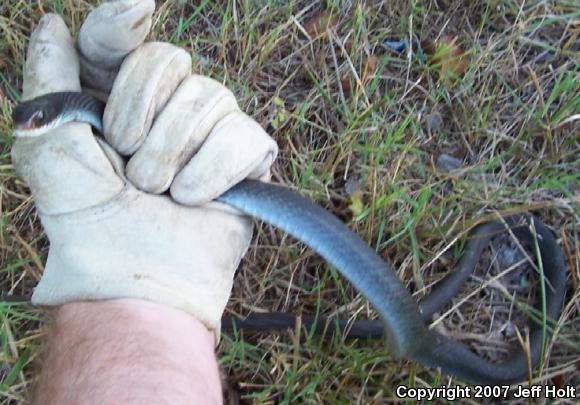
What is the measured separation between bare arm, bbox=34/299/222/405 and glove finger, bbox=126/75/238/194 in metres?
0.34

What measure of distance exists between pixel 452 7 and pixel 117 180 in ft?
4.92

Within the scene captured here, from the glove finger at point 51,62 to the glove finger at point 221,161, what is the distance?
42 cm

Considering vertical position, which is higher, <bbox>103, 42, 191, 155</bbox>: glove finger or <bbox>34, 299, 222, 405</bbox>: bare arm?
<bbox>103, 42, 191, 155</bbox>: glove finger

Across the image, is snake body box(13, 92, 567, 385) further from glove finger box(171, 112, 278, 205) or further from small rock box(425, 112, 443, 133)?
small rock box(425, 112, 443, 133)

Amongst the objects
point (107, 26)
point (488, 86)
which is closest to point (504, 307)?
point (488, 86)

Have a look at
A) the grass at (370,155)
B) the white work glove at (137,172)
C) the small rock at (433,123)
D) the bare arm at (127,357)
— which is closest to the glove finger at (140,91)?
the white work glove at (137,172)

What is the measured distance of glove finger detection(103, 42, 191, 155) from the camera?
5.97ft

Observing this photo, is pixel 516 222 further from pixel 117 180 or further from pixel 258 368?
pixel 117 180

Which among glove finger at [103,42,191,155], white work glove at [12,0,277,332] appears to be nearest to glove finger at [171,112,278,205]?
white work glove at [12,0,277,332]

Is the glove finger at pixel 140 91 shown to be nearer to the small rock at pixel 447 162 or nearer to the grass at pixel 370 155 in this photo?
the grass at pixel 370 155

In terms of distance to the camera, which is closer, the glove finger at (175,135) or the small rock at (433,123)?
the glove finger at (175,135)

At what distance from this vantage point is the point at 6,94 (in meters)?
2.45

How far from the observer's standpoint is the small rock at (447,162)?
2479 mm

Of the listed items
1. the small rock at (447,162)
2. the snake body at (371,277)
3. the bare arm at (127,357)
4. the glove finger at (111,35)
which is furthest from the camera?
the small rock at (447,162)
